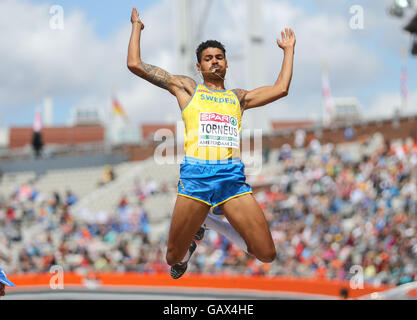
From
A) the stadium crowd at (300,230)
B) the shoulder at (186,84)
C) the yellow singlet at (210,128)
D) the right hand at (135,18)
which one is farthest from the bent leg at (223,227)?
the stadium crowd at (300,230)

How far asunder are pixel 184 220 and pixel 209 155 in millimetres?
583

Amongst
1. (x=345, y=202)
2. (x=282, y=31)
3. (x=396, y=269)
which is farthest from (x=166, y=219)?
(x=282, y=31)

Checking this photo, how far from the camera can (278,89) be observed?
5574mm

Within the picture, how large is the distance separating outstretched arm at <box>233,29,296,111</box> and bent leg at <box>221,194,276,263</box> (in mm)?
875

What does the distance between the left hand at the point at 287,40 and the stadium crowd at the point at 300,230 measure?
7625mm

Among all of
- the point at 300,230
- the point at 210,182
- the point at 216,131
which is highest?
the point at 216,131

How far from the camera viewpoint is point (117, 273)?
1702 centimetres

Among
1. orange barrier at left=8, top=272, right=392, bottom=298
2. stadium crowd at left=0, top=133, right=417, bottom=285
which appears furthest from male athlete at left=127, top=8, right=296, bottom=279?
orange barrier at left=8, top=272, right=392, bottom=298

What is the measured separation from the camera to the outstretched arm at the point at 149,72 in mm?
5387

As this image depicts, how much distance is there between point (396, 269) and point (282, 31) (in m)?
8.47
